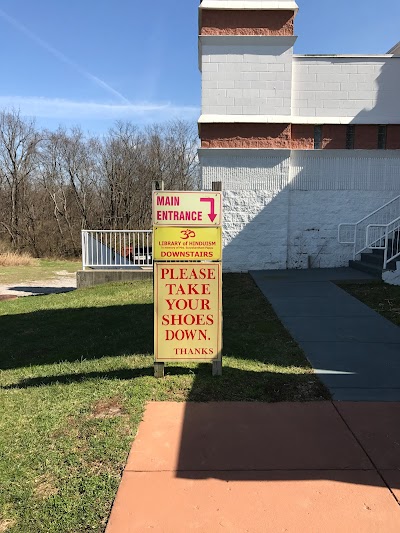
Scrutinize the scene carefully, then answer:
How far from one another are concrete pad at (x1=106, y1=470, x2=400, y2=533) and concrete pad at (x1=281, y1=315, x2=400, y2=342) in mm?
2976

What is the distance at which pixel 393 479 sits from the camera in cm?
259

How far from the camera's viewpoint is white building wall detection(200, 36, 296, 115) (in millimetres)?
11820

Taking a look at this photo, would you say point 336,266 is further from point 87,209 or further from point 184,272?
point 87,209

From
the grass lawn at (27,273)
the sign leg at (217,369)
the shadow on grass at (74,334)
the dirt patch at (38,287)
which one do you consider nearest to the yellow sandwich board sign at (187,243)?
the sign leg at (217,369)

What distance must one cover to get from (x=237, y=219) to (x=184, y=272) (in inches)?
340

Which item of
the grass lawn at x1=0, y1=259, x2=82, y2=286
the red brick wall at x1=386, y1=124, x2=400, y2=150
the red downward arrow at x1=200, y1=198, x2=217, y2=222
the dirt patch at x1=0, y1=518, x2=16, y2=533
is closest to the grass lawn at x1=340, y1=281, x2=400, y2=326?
the red downward arrow at x1=200, y1=198, x2=217, y2=222

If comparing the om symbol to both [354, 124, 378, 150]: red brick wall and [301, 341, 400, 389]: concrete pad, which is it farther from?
[354, 124, 378, 150]: red brick wall

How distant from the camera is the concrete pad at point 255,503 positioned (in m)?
2.22

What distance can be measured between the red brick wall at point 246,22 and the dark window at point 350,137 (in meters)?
3.23

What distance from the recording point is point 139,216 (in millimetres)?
35500

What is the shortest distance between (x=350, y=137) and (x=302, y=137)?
1473 mm

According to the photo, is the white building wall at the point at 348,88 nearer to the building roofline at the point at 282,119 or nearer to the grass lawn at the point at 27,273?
the building roofline at the point at 282,119

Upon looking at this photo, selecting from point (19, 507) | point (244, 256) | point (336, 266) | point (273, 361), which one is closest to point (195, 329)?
point (273, 361)

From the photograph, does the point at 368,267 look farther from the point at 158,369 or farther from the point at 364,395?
the point at 158,369
